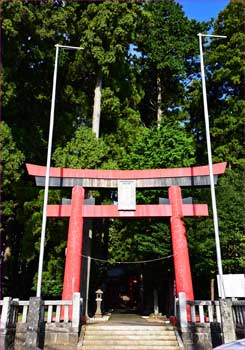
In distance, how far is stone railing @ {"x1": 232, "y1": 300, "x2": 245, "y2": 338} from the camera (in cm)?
832

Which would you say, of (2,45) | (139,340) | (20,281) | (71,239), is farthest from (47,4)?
(139,340)

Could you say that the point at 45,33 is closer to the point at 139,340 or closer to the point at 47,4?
the point at 47,4

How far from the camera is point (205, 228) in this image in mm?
12945

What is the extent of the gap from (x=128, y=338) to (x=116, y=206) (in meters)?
4.33

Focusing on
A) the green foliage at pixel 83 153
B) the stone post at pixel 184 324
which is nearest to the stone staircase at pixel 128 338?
the stone post at pixel 184 324

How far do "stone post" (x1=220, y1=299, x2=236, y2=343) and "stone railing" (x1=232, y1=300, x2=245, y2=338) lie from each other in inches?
4.4

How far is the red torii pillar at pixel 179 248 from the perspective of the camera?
1109 centimetres

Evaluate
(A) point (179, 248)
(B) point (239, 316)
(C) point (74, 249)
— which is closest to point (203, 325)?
(B) point (239, 316)

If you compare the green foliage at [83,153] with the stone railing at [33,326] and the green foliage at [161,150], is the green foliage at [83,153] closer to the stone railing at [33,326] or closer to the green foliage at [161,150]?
the green foliage at [161,150]

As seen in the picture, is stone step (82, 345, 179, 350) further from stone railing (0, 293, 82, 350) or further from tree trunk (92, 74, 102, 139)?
tree trunk (92, 74, 102, 139)

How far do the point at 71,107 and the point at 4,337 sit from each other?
13930mm

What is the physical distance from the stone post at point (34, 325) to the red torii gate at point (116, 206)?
2.17 m

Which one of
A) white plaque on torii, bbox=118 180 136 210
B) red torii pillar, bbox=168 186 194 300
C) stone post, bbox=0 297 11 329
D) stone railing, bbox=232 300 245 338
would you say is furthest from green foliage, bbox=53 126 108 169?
stone railing, bbox=232 300 245 338

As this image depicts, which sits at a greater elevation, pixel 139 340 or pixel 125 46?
pixel 125 46
